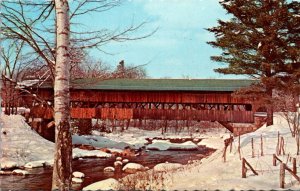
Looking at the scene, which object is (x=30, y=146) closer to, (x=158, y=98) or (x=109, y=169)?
(x=109, y=169)

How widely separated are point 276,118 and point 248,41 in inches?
225

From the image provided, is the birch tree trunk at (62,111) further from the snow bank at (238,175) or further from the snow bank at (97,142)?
the snow bank at (97,142)

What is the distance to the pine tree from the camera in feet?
58.0

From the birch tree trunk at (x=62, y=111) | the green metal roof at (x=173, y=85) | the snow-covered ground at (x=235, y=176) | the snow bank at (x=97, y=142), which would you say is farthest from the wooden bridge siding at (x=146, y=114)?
the birch tree trunk at (x=62, y=111)

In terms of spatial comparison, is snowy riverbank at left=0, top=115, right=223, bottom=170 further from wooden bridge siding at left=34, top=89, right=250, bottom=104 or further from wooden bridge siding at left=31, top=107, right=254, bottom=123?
wooden bridge siding at left=34, top=89, right=250, bottom=104

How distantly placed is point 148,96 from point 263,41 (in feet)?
26.9

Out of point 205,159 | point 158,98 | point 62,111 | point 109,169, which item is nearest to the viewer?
point 62,111

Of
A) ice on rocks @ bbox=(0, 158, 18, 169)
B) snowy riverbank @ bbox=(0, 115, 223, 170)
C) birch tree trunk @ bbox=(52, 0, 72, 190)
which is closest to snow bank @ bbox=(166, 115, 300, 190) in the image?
birch tree trunk @ bbox=(52, 0, 72, 190)

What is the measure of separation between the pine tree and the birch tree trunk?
1391 cm

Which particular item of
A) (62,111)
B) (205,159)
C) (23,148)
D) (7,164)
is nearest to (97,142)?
(23,148)

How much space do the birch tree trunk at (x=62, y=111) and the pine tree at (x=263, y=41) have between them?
13.9m

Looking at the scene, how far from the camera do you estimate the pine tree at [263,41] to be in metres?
17.7

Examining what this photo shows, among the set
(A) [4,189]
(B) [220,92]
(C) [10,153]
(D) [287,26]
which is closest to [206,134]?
(B) [220,92]

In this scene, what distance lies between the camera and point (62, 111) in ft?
16.4
